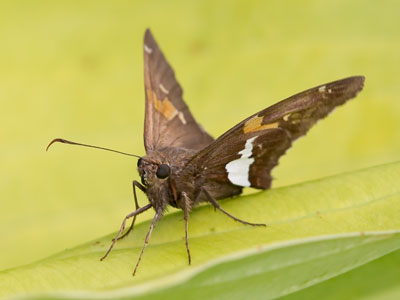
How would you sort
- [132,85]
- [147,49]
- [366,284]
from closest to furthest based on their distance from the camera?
[366,284], [147,49], [132,85]

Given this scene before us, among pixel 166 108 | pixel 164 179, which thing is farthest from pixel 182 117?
pixel 164 179

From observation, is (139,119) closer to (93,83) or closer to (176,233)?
(93,83)

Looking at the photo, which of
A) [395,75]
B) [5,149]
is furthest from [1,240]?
[395,75]

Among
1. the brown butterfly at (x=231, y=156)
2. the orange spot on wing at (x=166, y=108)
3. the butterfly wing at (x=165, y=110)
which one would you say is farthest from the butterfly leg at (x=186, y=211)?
the orange spot on wing at (x=166, y=108)

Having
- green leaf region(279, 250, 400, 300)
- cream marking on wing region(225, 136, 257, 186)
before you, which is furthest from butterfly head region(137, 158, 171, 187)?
green leaf region(279, 250, 400, 300)

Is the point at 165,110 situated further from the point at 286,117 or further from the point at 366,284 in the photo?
the point at 366,284

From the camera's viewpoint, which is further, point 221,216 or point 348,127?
point 348,127
